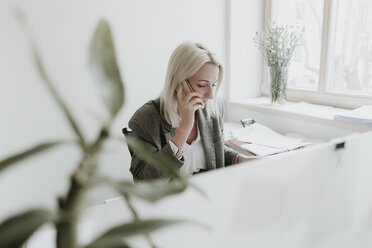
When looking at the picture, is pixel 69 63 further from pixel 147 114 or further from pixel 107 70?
pixel 107 70

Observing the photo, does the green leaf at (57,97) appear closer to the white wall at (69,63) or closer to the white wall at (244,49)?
the white wall at (69,63)

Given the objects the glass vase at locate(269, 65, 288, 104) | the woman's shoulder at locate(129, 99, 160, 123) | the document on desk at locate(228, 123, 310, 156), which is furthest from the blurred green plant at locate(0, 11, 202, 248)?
the glass vase at locate(269, 65, 288, 104)

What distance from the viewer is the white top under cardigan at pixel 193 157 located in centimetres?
128

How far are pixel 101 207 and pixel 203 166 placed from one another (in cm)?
95

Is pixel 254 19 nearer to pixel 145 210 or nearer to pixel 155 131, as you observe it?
pixel 155 131

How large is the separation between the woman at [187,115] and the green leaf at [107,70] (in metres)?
0.90

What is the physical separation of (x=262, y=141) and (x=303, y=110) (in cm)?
37

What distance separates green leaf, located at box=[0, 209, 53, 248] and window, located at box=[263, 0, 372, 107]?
1796mm

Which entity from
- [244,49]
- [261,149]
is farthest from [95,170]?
[244,49]

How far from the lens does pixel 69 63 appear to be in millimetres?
1666

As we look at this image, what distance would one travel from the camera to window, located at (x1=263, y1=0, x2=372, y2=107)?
1683mm

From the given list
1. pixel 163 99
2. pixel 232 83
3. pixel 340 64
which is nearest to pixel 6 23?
pixel 163 99

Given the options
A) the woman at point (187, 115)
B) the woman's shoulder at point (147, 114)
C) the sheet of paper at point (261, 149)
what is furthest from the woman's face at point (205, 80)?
the sheet of paper at point (261, 149)

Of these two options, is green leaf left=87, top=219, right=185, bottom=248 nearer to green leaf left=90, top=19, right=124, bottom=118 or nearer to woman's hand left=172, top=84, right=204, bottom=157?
green leaf left=90, top=19, right=124, bottom=118
